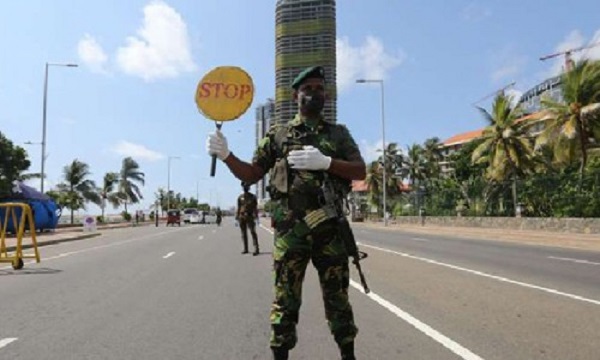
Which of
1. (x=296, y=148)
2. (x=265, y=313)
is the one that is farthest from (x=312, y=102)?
(x=265, y=313)

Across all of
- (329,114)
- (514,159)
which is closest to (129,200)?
(514,159)

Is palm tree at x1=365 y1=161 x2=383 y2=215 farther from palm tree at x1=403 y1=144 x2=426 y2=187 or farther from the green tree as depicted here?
the green tree

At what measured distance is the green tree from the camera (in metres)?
33.5

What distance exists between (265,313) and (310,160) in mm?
4401

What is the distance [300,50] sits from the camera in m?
10.8

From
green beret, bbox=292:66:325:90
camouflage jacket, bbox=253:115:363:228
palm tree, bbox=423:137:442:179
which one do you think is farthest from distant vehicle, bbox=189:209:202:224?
green beret, bbox=292:66:325:90

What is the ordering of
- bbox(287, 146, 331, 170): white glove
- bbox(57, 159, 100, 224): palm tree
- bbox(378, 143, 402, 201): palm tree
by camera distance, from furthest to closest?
bbox(378, 143, 402, 201): palm tree, bbox(57, 159, 100, 224): palm tree, bbox(287, 146, 331, 170): white glove

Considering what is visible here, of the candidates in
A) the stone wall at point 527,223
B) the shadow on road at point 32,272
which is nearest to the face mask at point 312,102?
the shadow on road at point 32,272

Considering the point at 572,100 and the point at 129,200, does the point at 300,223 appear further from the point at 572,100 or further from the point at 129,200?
the point at 129,200

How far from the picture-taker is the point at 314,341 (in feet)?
19.9

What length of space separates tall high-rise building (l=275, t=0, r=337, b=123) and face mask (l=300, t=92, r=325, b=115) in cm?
27

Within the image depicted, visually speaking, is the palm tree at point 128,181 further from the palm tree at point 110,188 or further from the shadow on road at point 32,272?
the shadow on road at point 32,272

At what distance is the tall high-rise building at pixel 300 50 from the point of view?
5133mm

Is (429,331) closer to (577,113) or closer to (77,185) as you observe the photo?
(577,113)
